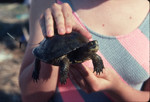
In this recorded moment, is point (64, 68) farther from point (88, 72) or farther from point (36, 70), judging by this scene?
point (36, 70)

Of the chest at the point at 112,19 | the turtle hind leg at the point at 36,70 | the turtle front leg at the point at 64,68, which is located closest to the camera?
the turtle front leg at the point at 64,68

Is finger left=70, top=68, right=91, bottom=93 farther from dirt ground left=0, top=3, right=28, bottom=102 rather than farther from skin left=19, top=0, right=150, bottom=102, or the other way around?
dirt ground left=0, top=3, right=28, bottom=102

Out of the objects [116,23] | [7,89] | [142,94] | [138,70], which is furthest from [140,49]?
[7,89]

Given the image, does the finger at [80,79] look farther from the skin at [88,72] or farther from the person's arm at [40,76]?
the person's arm at [40,76]

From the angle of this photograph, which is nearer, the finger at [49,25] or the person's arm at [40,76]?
the finger at [49,25]

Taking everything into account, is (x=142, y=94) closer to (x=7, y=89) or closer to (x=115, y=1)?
(x=115, y=1)

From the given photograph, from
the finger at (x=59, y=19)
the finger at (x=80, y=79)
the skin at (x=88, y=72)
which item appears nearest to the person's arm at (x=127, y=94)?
the skin at (x=88, y=72)

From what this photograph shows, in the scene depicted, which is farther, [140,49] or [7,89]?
[7,89]
